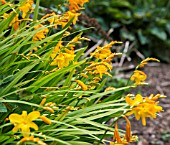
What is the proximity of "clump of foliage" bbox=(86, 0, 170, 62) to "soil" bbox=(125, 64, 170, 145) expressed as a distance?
21.4 inches

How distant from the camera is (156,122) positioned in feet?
13.1

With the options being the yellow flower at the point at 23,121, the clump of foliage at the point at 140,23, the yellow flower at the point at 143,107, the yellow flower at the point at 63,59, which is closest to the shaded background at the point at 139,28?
the clump of foliage at the point at 140,23

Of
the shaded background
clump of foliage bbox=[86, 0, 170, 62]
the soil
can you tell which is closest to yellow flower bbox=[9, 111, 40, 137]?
the soil

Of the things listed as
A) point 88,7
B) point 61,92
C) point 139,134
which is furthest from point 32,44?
point 88,7

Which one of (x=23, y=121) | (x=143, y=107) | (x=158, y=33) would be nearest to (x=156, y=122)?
(x=158, y=33)

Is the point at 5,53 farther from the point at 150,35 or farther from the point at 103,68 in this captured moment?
the point at 150,35

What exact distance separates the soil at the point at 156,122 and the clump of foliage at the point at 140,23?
54 centimetres

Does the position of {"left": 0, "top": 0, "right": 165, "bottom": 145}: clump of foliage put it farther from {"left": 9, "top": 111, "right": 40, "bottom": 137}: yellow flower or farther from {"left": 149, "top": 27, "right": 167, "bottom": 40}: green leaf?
{"left": 149, "top": 27, "right": 167, "bottom": 40}: green leaf

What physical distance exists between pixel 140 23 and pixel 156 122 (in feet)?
6.19

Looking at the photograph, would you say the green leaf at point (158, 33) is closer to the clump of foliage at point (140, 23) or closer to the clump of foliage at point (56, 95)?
the clump of foliage at point (140, 23)

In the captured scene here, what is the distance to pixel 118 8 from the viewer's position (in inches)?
221

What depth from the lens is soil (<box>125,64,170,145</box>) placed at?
369 cm

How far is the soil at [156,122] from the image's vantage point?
12.1ft

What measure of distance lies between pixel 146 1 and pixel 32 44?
3868mm
